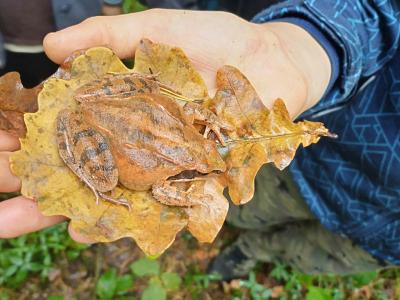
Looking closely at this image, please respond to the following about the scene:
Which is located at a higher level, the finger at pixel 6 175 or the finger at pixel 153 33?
the finger at pixel 153 33

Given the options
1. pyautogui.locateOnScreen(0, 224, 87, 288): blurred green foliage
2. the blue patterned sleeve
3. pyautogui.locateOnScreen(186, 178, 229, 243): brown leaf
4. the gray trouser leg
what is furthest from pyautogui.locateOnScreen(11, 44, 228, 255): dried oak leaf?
pyautogui.locateOnScreen(0, 224, 87, 288): blurred green foliage

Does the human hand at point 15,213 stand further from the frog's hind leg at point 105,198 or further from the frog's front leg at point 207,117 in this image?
the frog's front leg at point 207,117

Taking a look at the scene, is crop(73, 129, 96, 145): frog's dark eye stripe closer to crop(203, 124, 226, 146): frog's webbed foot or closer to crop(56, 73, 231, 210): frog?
crop(56, 73, 231, 210): frog

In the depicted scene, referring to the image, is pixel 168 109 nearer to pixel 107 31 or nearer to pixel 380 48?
pixel 107 31

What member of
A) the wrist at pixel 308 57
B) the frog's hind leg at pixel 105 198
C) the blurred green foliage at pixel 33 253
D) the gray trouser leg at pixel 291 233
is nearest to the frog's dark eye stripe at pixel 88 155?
the frog's hind leg at pixel 105 198

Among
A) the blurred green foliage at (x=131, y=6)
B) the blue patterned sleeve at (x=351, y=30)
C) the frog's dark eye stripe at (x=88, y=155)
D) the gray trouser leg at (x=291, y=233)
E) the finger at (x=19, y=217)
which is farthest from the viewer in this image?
the blurred green foliage at (x=131, y=6)
